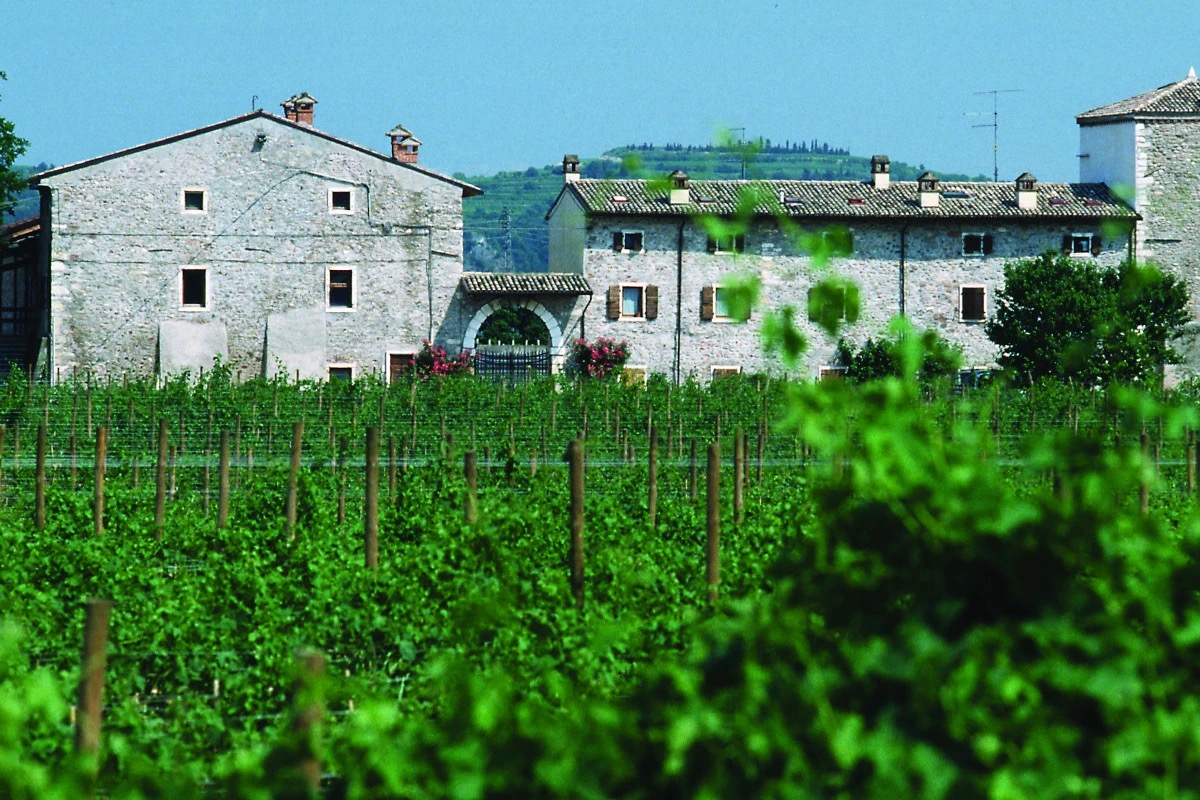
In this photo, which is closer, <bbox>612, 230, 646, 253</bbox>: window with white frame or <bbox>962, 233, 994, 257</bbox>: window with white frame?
<bbox>612, 230, 646, 253</bbox>: window with white frame

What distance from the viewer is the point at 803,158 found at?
646 ft

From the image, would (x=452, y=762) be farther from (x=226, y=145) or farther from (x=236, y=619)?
(x=226, y=145)

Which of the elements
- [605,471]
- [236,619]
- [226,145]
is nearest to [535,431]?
[605,471]

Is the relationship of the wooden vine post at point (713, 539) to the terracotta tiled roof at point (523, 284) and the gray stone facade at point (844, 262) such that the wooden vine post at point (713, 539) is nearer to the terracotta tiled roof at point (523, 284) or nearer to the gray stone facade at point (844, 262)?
the terracotta tiled roof at point (523, 284)

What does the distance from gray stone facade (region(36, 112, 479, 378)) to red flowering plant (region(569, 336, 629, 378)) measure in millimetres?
2823

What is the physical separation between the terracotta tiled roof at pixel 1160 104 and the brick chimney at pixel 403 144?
15.0 metres

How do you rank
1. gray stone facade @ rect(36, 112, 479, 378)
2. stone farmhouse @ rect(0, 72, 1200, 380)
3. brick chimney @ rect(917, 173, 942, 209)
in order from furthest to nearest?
brick chimney @ rect(917, 173, 942, 209) < stone farmhouse @ rect(0, 72, 1200, 380) < gray stone facade @ rect(36, 112, 479, 378)

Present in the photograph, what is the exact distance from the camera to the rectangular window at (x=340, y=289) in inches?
1382

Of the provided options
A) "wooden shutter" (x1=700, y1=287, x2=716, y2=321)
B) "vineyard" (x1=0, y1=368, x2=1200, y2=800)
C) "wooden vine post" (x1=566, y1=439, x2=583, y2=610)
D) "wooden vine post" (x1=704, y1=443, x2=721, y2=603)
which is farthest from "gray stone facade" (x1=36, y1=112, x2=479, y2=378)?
"wooden vine post" (x1=566, y1=439, x2=583, y2=610)

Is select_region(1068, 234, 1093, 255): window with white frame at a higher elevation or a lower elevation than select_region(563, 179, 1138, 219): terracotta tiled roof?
lower

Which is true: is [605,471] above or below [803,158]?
below

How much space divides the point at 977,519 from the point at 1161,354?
35058 millimetres

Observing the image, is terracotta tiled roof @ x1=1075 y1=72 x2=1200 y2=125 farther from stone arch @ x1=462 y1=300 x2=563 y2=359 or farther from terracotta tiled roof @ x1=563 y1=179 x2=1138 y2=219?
stone arch @ x1=462 y1=300 x2=563 y2=359

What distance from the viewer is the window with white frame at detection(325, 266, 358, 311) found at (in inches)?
1382
